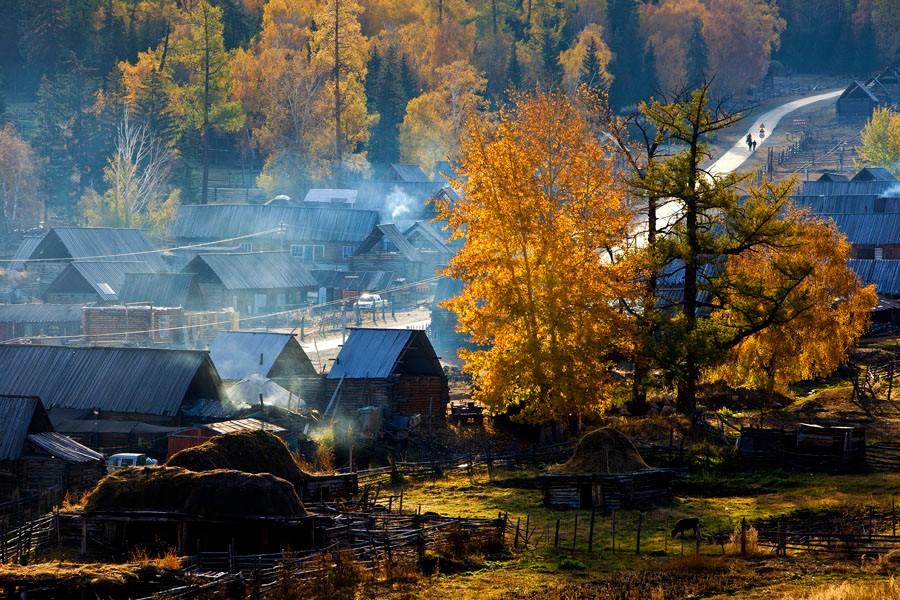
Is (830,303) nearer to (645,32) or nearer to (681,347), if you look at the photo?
(681,347)

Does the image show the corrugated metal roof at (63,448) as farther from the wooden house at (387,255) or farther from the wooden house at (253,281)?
the wooden house at (387,255)

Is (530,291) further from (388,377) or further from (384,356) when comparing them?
(384,356)

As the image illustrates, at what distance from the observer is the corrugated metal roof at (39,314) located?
7094cm

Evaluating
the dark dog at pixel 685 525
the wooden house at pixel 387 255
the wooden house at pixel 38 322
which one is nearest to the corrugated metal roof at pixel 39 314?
the wooden house at pixel 38 322

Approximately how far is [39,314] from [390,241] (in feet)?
98.0

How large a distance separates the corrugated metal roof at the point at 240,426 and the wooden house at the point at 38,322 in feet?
105

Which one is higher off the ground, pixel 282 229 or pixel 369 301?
pixel 282 229

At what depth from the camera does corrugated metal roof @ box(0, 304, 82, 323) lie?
7094cm

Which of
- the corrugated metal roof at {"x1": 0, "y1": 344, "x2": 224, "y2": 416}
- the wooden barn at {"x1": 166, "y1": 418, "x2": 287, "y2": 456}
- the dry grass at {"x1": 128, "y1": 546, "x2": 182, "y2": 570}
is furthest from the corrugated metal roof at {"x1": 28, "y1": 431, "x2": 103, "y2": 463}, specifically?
the dry grass at {"x1": 128, "y1": 546, "x2": 182, "y2": 570}

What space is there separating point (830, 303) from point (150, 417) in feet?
90.0

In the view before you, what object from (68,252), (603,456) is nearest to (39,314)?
(68,252)

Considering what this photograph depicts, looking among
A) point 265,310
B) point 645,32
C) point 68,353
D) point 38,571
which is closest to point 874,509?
point 38,571

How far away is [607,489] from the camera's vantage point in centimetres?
3397

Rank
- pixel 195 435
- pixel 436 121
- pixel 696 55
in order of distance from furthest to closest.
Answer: pixel 696 55 → pixel 436 121 → pixel 195 435
